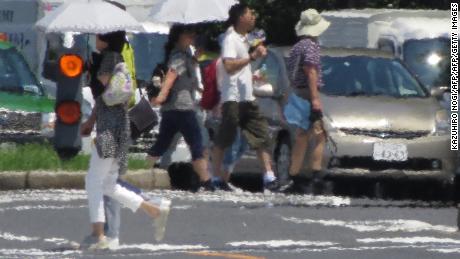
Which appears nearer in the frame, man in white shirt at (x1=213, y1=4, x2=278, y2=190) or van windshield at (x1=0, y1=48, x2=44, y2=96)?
man in white shirt at (x1=213, y1=4, x2=278, y2=190)

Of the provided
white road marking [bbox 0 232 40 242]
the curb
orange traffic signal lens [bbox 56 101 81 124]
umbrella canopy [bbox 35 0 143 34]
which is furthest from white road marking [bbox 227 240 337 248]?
umbrella canopy [bbox 35 0 143 34]

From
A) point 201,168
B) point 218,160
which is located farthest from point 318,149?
point 218,160

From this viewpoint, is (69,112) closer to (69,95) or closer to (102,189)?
(69,95)

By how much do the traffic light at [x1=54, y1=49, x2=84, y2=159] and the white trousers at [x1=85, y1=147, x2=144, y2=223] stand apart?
0.97 metres

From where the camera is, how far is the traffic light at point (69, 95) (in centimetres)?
1506

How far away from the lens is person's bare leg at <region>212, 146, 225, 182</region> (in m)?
20.1

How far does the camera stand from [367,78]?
21156 millimetres

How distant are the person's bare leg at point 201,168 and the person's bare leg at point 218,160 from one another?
0.32 meters

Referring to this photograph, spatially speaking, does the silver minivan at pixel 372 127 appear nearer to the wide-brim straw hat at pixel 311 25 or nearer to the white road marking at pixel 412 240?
the wide-brim straw hat at pixel 311 25

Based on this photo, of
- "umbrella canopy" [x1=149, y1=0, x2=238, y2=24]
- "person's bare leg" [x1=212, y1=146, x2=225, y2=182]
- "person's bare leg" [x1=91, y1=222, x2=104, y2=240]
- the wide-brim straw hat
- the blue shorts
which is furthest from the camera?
"umbrella canopy" [x1=149, y1=0, x2=238, y2=24]

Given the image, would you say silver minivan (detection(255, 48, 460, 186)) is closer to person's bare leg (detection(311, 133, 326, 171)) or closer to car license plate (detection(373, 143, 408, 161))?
car license plate (detection(373, 143, 408, 161))

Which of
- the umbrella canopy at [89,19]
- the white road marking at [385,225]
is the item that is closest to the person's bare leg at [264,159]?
the white road marking at [385,225]

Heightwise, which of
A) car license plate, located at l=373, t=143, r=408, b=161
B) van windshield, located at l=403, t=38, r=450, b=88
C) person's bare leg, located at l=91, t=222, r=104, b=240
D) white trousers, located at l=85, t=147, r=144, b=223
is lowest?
person's bare leg, located at l=91, t=222, r=104, b=240

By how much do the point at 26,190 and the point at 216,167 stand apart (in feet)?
6.92
